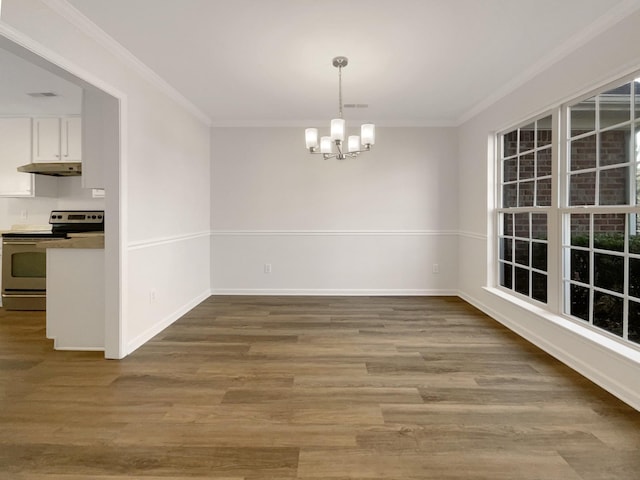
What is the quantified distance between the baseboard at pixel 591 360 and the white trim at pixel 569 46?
211 cm

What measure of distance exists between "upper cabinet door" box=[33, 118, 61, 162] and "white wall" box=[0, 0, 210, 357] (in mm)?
1690

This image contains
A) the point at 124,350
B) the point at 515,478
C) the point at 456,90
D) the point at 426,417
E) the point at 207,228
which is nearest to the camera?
the point at 515,478

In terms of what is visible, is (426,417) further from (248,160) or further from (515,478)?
(248,160)

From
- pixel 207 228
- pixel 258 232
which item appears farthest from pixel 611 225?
pixel 207 228

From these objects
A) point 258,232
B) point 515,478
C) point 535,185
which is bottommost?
point 515,478

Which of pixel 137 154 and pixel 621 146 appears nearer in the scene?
pixel 621 146

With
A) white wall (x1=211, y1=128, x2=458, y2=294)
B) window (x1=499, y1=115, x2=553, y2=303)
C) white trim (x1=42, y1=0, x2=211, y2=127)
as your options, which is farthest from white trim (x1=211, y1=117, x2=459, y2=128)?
window (x1=499, y1=115, x2=553, y2=303)

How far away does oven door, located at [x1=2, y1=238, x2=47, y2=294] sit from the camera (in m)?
4.77

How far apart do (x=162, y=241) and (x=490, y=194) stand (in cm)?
362

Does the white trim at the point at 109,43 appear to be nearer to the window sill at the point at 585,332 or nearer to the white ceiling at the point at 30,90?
the white ceiling at the point at 30,90

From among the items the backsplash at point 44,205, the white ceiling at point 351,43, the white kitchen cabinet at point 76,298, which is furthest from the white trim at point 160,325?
the white ceiling at point 351,43

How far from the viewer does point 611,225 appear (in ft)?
9.25

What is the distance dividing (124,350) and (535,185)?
3958mm

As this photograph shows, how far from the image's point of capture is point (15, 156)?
4.98 m
